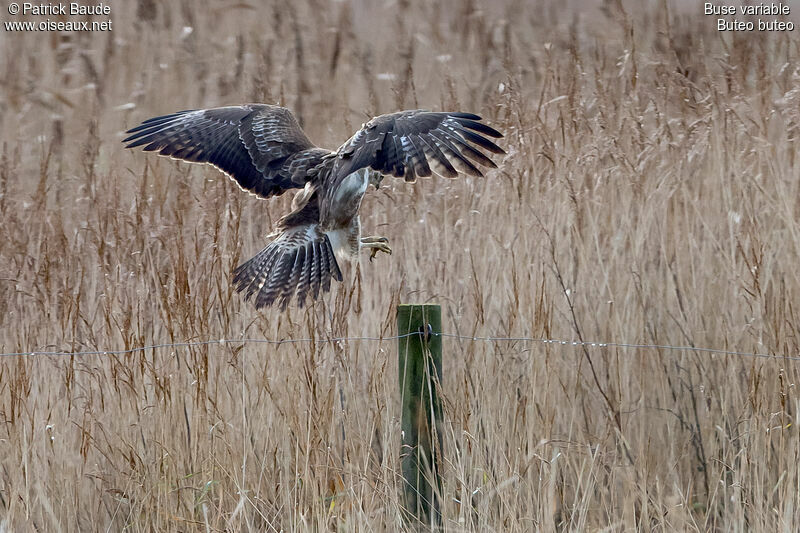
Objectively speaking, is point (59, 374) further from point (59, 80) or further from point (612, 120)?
point (59, 80)

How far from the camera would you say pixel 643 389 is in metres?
4.06

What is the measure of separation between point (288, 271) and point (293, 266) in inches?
1.3

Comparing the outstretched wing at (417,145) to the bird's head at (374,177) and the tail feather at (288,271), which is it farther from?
the tail feather at (288,271)

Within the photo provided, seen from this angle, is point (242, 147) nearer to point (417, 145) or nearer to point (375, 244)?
point (375, 244)

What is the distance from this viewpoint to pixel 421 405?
327 centimetres

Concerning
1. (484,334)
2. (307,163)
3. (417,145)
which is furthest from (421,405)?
(307,163)

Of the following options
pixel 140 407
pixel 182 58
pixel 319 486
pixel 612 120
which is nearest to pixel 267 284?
pixel 140 407

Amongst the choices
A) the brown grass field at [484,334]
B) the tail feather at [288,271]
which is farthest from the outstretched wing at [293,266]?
the brown grass field at [484,334]

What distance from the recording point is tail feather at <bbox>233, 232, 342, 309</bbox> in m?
4.17

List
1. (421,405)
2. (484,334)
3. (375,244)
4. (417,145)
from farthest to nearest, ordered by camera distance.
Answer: (375,244), (484,334), (417,145), (421,405)

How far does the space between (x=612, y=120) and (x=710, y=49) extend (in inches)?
65.6

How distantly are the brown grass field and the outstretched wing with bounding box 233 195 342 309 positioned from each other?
0.13 metres

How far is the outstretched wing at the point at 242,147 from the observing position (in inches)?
185

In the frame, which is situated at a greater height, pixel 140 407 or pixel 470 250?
pixel 470 250
